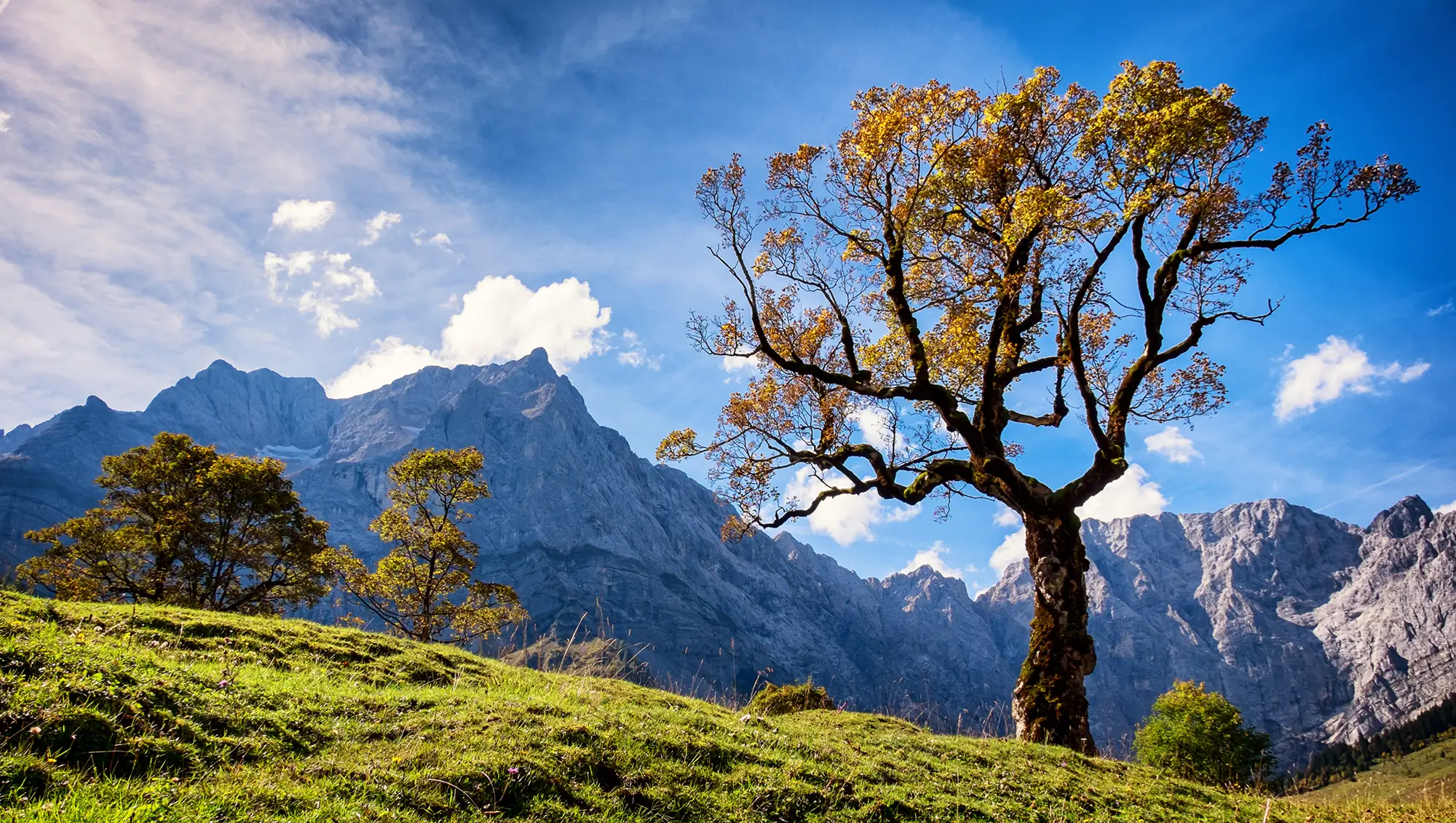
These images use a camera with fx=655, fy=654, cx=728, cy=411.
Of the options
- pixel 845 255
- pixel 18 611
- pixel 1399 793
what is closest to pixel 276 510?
pixel 18 611

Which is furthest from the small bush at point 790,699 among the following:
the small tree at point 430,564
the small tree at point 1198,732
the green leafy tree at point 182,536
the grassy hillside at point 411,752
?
the small tree at point 1198,732

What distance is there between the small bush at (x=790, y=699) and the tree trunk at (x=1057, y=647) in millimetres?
4731

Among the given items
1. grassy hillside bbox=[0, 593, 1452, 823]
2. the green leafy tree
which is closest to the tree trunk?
grassy hillside bbox=[0, 593, 1452, 823]

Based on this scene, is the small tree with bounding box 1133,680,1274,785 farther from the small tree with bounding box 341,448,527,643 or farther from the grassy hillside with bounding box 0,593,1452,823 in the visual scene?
the grassy hillside with bounding box 0,593,1452,823

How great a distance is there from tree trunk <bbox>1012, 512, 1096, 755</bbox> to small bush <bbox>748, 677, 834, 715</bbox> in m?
4.73

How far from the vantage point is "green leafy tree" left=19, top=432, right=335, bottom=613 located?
27.1m

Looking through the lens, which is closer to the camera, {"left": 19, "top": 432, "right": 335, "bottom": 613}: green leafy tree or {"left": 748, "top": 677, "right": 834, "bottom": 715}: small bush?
{"left": 748, "top": 677, "right": 834, "bottom": 715}: small bush

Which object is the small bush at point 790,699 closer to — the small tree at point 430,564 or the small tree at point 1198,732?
the small tree at point 430,564

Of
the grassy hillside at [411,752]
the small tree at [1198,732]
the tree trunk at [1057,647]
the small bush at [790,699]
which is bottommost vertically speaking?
the small tree at [1198,732]

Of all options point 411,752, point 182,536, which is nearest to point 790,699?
point 411,752

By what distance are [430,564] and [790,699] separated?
58.4 ft

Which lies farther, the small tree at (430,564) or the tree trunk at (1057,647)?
the small tree at (430,564)

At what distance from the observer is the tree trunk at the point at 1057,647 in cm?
1256

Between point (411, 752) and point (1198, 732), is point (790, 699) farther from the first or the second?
point (1198, 732)
